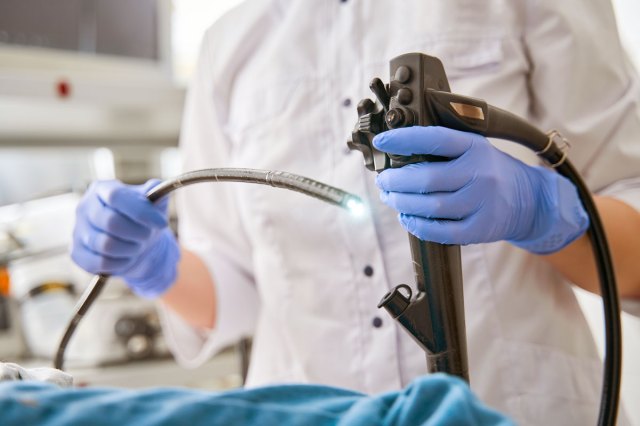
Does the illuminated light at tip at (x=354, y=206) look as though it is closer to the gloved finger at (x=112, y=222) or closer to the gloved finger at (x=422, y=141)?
the gloved finger at (x=422, y=141)

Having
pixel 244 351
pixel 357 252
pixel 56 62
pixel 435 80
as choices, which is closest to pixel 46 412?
pixel 435 80

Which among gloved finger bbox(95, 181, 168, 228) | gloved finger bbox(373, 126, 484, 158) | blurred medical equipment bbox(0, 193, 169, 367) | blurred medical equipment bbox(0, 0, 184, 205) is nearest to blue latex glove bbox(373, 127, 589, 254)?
gloved finger bbox(373, 126, 484, 158)

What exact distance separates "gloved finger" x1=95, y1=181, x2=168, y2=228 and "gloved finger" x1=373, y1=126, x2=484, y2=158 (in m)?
0.43

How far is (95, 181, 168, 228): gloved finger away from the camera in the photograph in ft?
2.74

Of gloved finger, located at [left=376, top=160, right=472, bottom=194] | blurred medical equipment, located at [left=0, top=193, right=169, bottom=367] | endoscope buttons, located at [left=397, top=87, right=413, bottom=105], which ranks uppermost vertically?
endoscope buttons, located at [left=397, top=87, right=413, bottom=105]

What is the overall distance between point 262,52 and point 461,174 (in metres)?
0.52

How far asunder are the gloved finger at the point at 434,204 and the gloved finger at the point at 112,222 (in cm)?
45

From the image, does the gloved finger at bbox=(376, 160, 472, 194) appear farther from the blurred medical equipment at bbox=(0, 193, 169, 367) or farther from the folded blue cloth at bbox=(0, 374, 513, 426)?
the blurred medical equipment at bbox=(0, 193, 169, 367)

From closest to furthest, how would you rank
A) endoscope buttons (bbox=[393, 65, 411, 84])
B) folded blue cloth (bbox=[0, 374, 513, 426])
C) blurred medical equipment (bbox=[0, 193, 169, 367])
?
1. folded blue cloth (bbox=[0, 374, 513, 426])
2. endoscope buttons (bbox=[393, 65, 411, 84])
3. blurred medical equipment (bbox=[0, 193, 169, 367])

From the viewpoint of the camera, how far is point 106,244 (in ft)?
2.82

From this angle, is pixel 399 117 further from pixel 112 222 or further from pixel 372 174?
pixel 112 222

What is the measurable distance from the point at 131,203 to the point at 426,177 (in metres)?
0.47

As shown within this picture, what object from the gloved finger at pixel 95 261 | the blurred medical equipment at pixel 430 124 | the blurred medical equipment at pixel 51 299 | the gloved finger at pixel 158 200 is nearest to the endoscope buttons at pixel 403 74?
the blurred medical equipment at pixel 430 124

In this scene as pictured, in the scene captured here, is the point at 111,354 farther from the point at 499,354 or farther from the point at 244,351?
the point at 499,354
